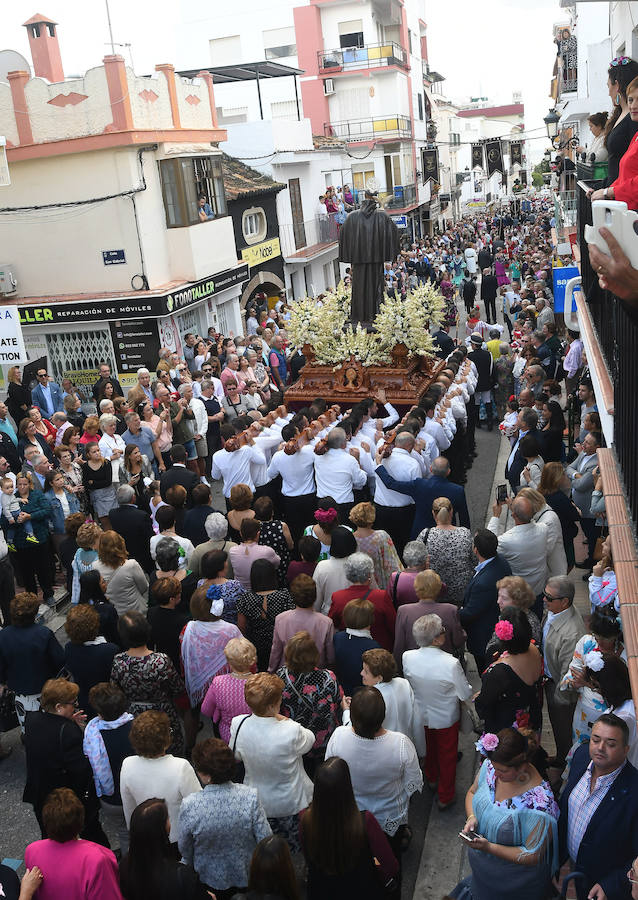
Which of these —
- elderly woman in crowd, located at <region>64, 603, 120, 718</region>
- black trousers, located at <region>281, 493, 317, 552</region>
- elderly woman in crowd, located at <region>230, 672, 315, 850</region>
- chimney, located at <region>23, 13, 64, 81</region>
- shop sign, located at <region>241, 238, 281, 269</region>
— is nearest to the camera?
elderly woman in crowd, located at <region>230, 672, 315, 850</region>

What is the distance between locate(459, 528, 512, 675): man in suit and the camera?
18.7 ft

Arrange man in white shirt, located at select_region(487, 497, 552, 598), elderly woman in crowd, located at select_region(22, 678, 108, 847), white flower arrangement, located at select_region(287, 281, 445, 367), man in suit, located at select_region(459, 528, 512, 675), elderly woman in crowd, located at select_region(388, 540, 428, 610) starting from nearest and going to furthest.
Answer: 1. elderly woman in crowd, located at select_region(22, 678, 108, 847)
2. man in suit, located at select_region(459, 528, 512, 675)
3. elderly woman in crowd, located at select_region(388, 540, 428, 610)
4. man in white shirt, located at select_region(487, 497, 552, 598)
5. white flower arrangement, located at select_region(287, 281, 445, 367)

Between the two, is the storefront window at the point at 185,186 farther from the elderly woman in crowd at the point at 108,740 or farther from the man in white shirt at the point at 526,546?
the elderly woman in crowd at the point at 108,740

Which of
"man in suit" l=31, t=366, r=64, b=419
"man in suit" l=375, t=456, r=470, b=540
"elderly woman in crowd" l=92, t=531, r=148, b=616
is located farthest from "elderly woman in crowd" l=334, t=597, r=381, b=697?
"man in suit" l=31, t=366, r=64, b=419

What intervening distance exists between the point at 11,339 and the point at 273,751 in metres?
7.80

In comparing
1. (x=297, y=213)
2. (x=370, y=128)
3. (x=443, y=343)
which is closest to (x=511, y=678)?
(x=443, y=343)

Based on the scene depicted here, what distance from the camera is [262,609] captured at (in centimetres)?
→ 579

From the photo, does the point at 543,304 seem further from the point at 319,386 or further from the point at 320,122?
the point at 320,122

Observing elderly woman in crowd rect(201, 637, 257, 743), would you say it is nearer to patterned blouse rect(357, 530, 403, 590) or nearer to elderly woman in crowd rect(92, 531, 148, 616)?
elderly woman in crowd rect(92, 531, 148, 616)

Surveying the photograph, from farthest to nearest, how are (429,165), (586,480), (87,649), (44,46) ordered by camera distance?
(429,165) → (44,46) → (586,480) → (87,649)

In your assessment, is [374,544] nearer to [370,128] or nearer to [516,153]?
[370,128]

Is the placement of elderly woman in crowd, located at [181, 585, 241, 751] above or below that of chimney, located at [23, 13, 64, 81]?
below

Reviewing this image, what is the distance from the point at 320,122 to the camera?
41.8m

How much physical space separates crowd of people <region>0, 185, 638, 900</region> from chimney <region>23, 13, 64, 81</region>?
41.7ft
